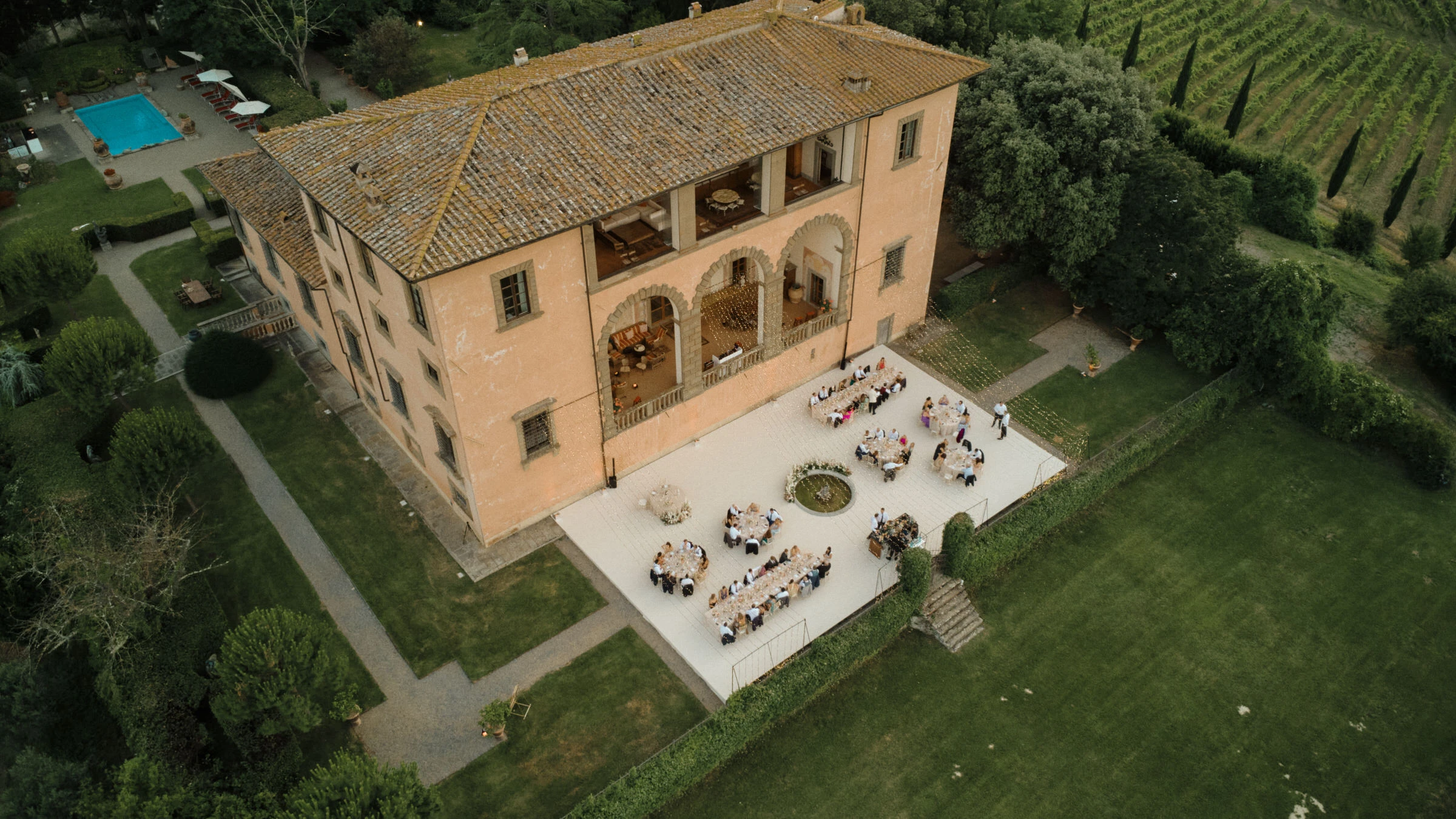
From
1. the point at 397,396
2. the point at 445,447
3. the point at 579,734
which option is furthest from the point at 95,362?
the point at 579,734

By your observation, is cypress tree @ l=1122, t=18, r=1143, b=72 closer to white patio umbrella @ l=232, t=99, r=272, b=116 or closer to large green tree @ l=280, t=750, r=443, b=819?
white patio umbrella @ l=232, t=99, r=272, b=116

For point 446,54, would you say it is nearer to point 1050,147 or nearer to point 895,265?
point 895,265

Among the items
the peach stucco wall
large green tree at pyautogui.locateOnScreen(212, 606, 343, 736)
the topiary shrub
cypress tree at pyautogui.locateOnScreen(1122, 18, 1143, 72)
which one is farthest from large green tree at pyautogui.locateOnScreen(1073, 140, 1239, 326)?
the topiary shrub

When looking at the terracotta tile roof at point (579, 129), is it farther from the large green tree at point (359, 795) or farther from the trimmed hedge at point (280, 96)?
the trimmed hedge at point (280, 96)

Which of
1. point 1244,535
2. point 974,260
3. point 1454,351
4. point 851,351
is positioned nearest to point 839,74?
point 851,351

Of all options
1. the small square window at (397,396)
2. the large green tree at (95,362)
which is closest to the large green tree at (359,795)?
the small square window at (397,396)

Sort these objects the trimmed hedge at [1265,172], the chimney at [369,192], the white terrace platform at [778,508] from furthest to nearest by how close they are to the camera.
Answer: the trimmed hedge at [1265,172]
the white terrace platform at [778,508]
the chimney at [369,192]
